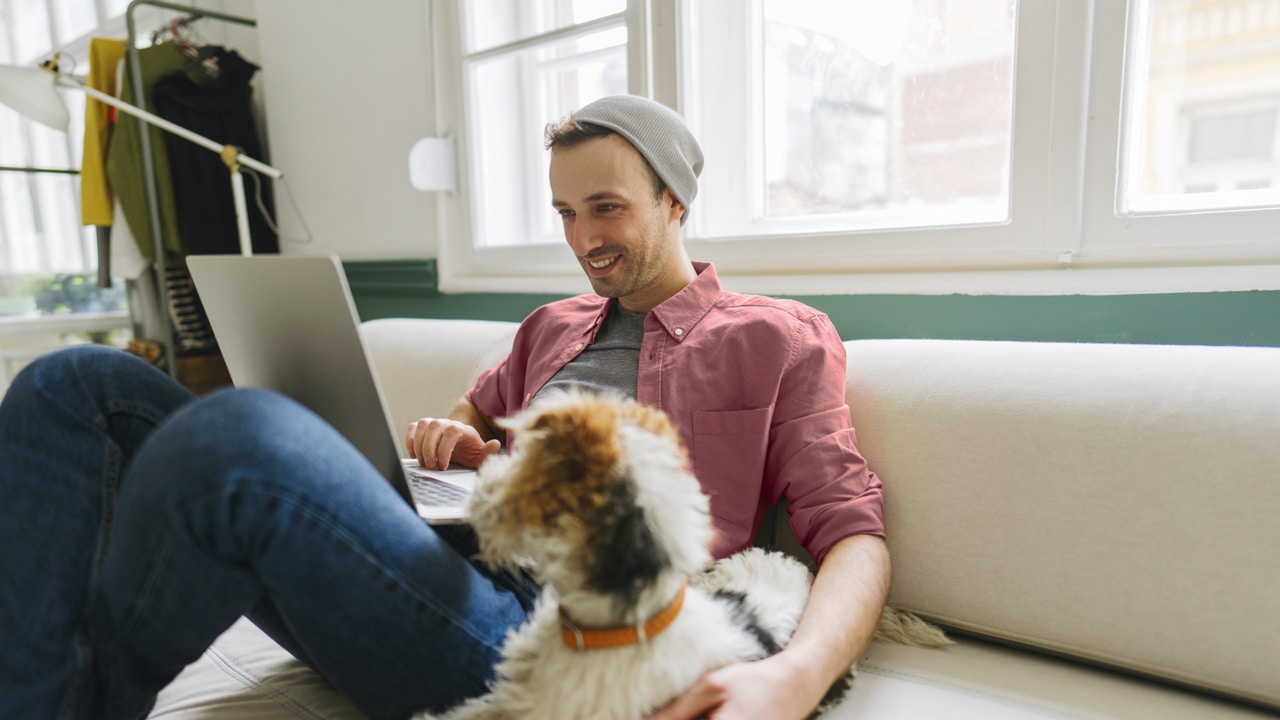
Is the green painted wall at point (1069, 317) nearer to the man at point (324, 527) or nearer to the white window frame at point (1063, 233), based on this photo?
the white window frame at point (1063, 233)

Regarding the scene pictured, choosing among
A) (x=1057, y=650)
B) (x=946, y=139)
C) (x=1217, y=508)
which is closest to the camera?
(x=1217, y=508)

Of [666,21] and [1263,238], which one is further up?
[666,21]

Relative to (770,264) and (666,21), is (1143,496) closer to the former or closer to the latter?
(770,264)

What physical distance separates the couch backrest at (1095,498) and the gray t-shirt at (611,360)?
1.17 ft

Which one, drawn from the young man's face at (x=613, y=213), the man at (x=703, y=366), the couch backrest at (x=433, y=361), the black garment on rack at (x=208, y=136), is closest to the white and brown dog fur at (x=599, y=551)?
the man at (x=703, y=366)

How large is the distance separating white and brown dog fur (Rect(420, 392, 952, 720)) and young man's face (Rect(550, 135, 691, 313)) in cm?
56

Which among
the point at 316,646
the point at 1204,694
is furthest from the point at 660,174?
the point at 1204,694

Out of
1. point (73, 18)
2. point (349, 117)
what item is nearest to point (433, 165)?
point (349, 117)

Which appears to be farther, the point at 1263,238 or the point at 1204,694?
the point at 1263,238

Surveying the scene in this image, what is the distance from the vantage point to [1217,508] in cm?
87

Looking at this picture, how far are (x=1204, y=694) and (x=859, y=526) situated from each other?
440mm

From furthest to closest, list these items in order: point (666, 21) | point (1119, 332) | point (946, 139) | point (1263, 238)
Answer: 1. point (666, 21)
2. point (946, 139)
3. point (1119, 332)
4. point (1263, 238)

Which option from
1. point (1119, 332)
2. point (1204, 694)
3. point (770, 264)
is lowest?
point (1204, 694)

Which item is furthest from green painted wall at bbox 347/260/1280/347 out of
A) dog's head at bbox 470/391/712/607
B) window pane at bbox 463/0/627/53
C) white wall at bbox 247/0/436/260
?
white wall at bbox 247/0/436/260
